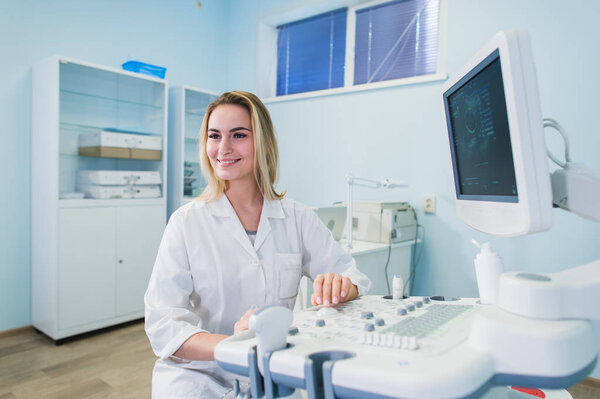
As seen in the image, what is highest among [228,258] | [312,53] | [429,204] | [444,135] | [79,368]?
[312,53]

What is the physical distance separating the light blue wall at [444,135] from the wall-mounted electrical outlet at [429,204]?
37 millimetres

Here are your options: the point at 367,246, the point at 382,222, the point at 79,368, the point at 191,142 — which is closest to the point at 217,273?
the point at 367,246

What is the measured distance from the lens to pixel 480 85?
0.85 metres

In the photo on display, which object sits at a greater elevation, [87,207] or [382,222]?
[87,207]

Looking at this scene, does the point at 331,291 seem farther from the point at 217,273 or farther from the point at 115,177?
the point at 115,177

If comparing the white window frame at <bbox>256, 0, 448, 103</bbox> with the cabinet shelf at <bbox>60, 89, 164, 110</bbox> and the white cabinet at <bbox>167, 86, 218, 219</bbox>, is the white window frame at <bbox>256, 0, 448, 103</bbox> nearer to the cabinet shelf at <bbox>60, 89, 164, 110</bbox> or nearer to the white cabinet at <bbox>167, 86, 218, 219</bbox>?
the white cabinet at <bbox>167, 86, 218, 219</bbox>

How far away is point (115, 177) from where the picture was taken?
3.05m

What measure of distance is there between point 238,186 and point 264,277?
316 mm

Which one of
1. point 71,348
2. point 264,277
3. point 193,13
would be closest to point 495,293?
point 264,277

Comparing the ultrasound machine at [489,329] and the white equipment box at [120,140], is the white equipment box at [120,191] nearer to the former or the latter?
the white equipment box at [120,140]

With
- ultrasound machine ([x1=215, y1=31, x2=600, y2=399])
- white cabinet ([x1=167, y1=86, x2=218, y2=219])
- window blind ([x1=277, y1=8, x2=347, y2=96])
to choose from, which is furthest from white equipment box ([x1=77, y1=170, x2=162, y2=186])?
ultrasound machine ([x1=215, y1=31, x2=600, y2=399])

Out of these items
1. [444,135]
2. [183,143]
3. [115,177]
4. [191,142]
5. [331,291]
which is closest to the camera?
[331,291]

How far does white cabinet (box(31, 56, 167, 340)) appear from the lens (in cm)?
274

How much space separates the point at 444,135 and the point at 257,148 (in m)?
1.77
